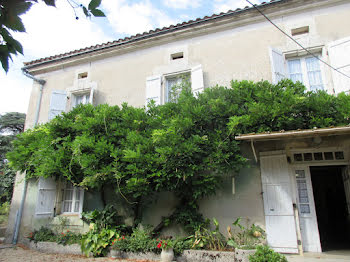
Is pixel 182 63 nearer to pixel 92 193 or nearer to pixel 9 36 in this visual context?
pixel 92 193

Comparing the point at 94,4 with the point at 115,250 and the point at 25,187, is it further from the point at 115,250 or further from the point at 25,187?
the point at 25,187

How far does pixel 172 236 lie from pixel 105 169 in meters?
2.47

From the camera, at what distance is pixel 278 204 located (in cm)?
587

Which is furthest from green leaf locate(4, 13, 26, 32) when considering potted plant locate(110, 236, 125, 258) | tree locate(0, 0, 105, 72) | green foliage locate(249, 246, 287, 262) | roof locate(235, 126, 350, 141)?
potted plant locate(110, 236, 125, 258)

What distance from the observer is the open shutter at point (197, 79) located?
289 inches

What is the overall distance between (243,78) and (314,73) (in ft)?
6.06

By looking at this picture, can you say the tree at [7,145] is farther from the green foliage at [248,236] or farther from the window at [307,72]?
the window at [307,72]

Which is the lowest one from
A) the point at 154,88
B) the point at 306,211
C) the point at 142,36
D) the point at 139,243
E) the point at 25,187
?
the point at 139,243

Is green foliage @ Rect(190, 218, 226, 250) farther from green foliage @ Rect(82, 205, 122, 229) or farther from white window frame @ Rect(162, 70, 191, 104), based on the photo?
white window frame @ Rect(162, 70, 191, 104)

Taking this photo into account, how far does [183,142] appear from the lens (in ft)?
19.0

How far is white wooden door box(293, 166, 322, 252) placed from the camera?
5652mm

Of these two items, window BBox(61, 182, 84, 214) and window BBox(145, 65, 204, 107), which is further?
window BBox(61, 182, 84, 214)

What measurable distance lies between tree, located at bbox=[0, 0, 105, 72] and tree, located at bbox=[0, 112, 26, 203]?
1325 cm

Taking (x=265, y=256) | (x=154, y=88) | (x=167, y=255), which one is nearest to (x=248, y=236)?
(x=265, y=256)
